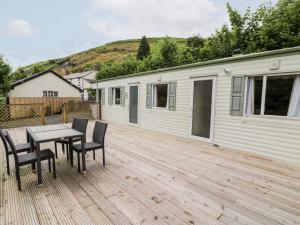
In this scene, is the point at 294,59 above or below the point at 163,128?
above

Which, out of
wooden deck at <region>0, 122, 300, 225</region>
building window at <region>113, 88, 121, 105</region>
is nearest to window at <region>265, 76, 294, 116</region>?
wooden deck at <region>0, 122, 300, 225</region>

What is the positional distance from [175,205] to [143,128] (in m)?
5.65

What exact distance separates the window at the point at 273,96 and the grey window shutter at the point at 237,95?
0.13m

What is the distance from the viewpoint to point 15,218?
193 centimetres

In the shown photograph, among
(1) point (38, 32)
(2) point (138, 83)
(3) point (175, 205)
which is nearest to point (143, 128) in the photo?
(2) point (138, 83)

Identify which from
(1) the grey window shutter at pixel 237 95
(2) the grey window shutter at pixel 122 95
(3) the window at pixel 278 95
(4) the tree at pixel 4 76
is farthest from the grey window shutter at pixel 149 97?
(4) the tree at pixel 4 76

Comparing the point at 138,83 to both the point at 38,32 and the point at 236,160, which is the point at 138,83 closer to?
the point at 236,160

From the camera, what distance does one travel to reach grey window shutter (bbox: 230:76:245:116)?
4438 mm

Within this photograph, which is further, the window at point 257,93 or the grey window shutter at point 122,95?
the grey window shutter at point 122,95

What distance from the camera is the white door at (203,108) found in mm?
5244

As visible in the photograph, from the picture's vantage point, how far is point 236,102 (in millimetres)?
4535

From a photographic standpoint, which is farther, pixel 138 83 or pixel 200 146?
pixel 138 83

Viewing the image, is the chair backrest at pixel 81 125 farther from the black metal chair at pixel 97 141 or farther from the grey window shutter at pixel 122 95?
the grey window shutter at pixel 122 95

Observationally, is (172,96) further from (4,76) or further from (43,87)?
(43,87)
